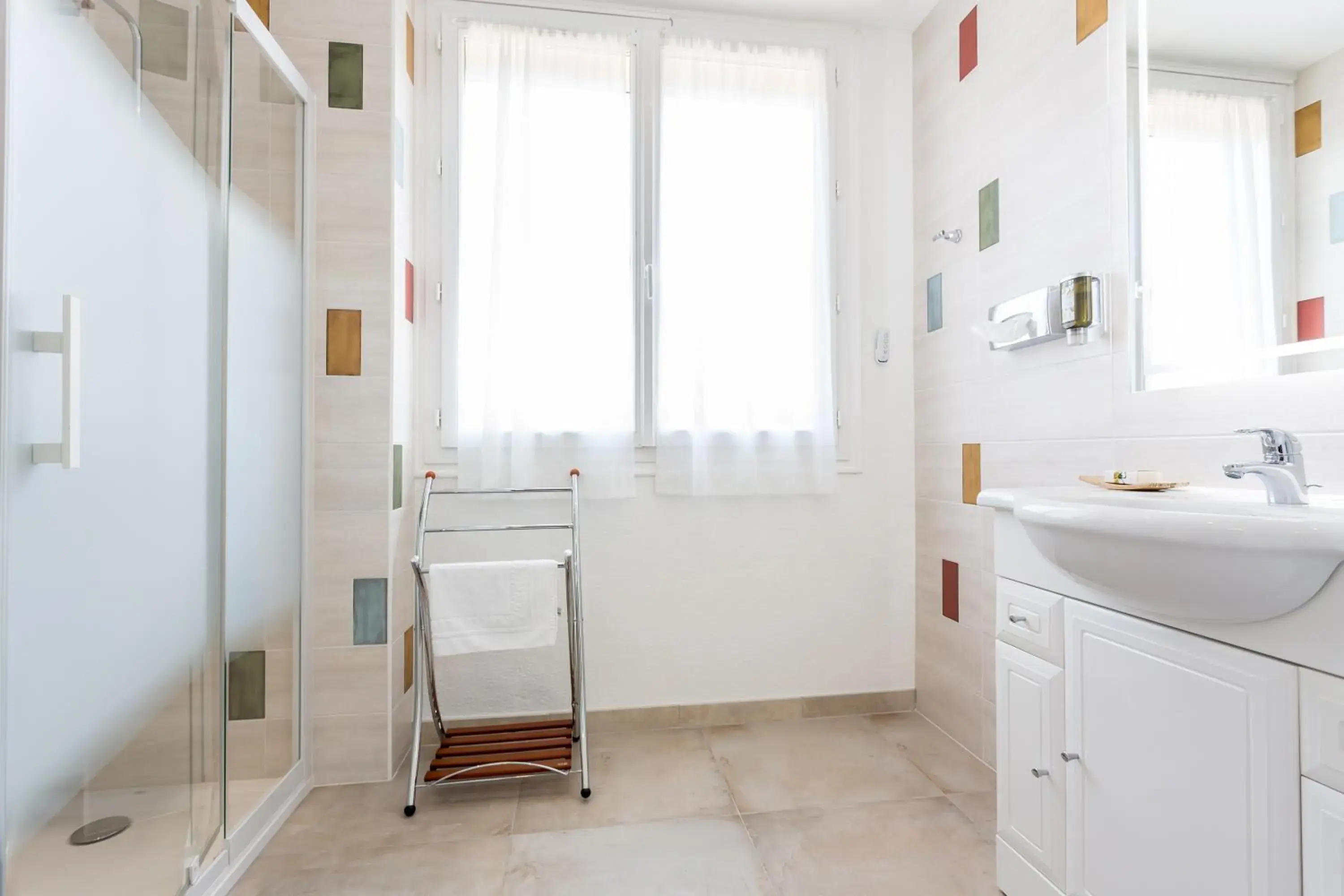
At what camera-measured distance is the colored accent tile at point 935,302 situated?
2.03m

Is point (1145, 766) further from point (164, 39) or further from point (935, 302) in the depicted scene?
point (164, 39)

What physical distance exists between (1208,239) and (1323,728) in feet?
3.00

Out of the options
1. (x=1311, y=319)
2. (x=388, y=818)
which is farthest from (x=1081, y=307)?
(x=388, y=818)

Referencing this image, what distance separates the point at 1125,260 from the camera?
134 cm

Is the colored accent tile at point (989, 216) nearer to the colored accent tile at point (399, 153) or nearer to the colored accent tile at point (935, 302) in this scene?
the colored accent tile at point (935, 302)

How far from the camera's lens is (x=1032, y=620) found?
1.17 meters

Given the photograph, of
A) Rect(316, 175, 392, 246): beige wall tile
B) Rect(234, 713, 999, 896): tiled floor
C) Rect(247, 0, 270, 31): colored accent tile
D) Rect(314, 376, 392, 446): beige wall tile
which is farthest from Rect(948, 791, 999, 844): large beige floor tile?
Rect(247, 0, 270, 31): colored accent tile

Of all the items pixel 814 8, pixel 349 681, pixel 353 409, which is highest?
pixel 814 8

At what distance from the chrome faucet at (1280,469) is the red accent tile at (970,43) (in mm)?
1431

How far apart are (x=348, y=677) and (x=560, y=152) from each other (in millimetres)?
1650

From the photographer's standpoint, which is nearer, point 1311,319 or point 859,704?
point 1311,319

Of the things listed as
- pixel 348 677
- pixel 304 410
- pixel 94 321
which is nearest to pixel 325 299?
pixel 304 410

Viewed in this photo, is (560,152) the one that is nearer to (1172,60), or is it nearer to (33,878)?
(1172,60)

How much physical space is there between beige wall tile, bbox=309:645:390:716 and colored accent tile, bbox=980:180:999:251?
2.03 m
